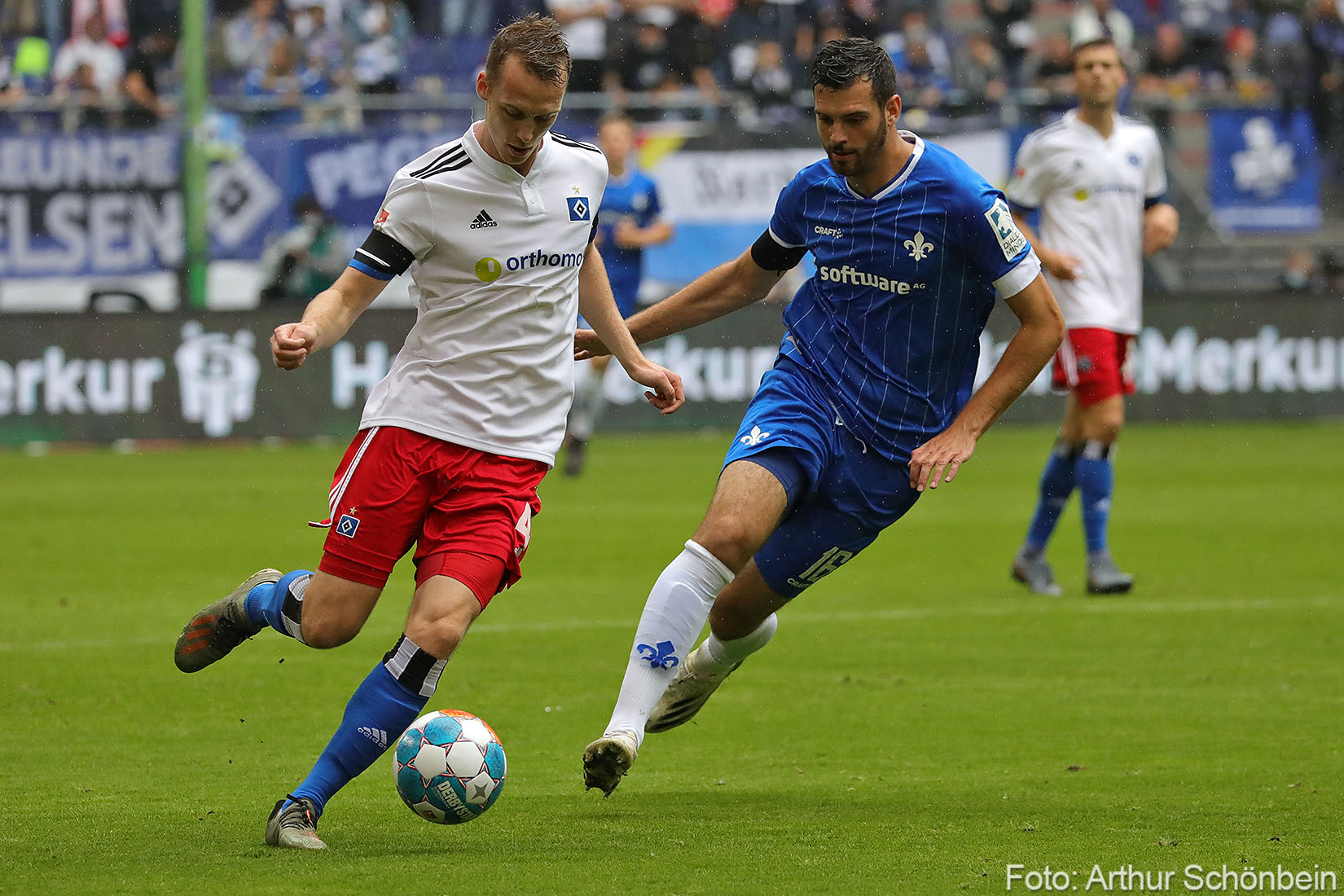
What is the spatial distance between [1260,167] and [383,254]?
57.9 feet

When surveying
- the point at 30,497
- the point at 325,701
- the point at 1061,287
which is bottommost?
the point at 30,497

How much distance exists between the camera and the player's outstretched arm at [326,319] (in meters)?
4.39

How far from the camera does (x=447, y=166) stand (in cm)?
487

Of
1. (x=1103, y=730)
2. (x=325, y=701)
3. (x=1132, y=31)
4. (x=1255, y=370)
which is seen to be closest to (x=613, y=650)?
(x=325, y=701)

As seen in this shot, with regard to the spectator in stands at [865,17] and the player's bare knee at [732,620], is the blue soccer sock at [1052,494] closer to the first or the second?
the player's bare knee at [732,620]

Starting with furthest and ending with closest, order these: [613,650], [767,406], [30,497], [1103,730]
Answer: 1. [30,497]
2. [613,650]
3. [1103,730]
4. [767,406]

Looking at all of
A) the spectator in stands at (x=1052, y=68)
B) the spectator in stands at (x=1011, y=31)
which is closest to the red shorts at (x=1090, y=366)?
the spectator in stands at (x=1052, y=68)

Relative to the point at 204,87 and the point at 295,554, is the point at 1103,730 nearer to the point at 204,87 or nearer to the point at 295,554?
the point at 295,554

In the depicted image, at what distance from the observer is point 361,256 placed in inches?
190

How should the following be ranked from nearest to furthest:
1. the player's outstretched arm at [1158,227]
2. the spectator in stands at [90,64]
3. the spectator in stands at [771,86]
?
the player's outstretched arm at [1158,227] → the spectator in stands at [90,64] → the spectator in stands at [771,86]

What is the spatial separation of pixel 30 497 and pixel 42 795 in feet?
29.0

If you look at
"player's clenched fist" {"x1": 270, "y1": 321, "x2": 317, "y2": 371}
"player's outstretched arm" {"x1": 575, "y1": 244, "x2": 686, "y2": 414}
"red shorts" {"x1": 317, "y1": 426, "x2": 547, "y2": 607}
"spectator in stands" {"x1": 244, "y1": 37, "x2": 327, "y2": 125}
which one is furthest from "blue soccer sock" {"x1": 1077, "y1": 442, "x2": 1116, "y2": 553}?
"spectator in stands" {"x1": 244, "y1": 37, "x2": 327, "y2": 125}

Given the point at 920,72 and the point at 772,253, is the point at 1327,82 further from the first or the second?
the point at 772,253

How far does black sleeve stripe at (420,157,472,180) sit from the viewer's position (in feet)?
15.9
